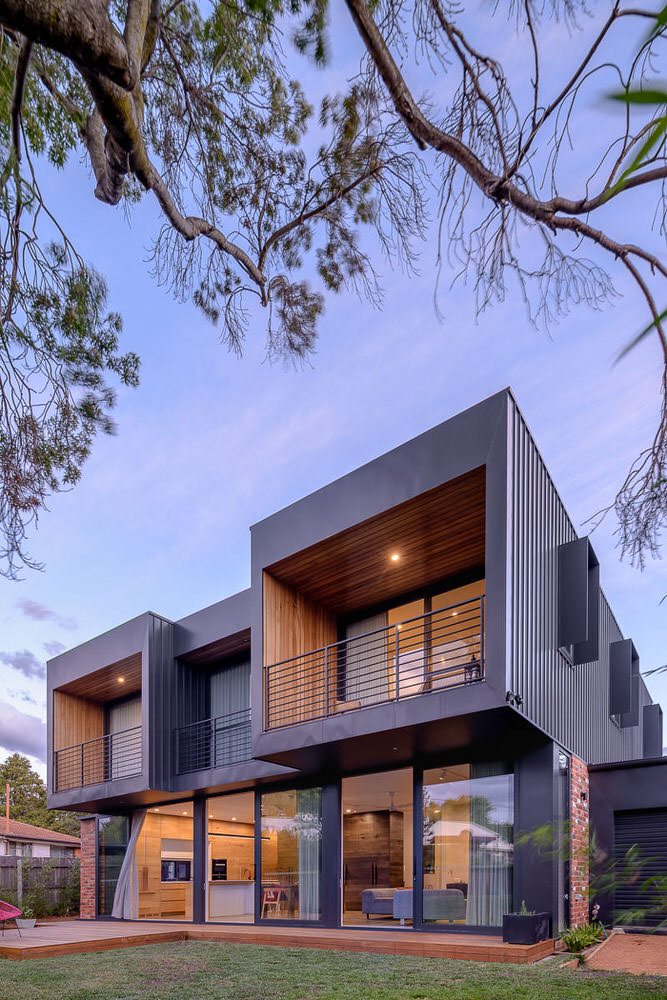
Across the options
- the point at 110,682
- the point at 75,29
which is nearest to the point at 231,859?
the point at 110,682

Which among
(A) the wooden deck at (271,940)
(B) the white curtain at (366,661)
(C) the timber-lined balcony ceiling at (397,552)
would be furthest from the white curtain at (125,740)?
(C) the timber-lined balcony ceiling at (397,552)

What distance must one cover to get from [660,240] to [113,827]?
18.0 metres

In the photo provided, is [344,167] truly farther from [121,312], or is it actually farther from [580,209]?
[580,209]

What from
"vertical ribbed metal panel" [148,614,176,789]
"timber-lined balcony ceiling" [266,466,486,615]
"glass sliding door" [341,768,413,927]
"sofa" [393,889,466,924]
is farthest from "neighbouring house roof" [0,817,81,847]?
"sofa" [393,889,466,924]

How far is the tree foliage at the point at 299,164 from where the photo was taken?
2410 mm

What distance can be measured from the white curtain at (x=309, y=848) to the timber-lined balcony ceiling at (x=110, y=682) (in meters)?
4.59

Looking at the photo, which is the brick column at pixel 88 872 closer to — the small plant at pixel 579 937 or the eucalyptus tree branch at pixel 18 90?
the small plant at pixel 579 937

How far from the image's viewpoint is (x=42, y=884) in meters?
17.8

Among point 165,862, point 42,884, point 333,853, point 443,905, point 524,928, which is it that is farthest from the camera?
point 42,884

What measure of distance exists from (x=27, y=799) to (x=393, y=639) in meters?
35.7

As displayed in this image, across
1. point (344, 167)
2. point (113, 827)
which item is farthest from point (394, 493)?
point (113, 827)

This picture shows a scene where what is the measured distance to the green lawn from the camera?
627 cm

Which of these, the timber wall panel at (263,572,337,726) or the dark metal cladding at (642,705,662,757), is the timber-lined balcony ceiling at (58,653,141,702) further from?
the dark metal cladding at (642,705,662,757)

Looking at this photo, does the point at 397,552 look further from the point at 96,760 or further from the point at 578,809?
the point at 96,760
